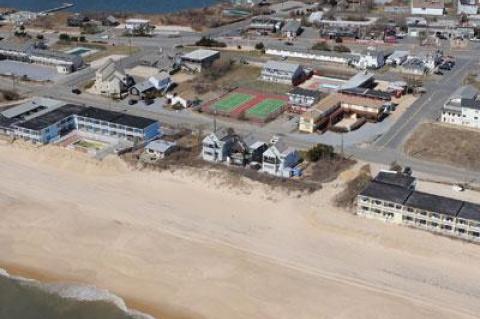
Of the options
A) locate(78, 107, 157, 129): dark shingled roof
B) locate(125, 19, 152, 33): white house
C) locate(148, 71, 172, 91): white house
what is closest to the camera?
locate(78, 107, 157, 129): dark shingled roof

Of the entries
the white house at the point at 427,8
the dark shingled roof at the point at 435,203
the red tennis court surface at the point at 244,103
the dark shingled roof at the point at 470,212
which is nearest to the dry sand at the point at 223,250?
the dark shingled roof at the point at 435,203

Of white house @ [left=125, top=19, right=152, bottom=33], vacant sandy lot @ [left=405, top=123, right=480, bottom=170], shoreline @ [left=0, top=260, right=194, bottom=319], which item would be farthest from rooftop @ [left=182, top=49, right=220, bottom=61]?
shoreline @ [left=0, top=260, right=194, bottom=319]

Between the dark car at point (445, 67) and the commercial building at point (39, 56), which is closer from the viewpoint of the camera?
the dark car at point (445, 67)

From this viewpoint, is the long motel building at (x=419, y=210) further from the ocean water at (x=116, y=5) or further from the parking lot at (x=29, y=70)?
the ocean water at (x=116, y=5)

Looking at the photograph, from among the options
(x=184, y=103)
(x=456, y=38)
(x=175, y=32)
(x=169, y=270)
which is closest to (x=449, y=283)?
(x=169, y=270)

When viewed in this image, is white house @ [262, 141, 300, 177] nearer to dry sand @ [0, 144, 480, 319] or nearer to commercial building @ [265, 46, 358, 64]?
dry sand @ [0, 144, 480, 319]

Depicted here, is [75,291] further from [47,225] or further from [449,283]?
[449,283]

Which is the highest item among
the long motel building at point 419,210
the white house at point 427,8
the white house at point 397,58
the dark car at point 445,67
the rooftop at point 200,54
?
the white house at point 427,8
